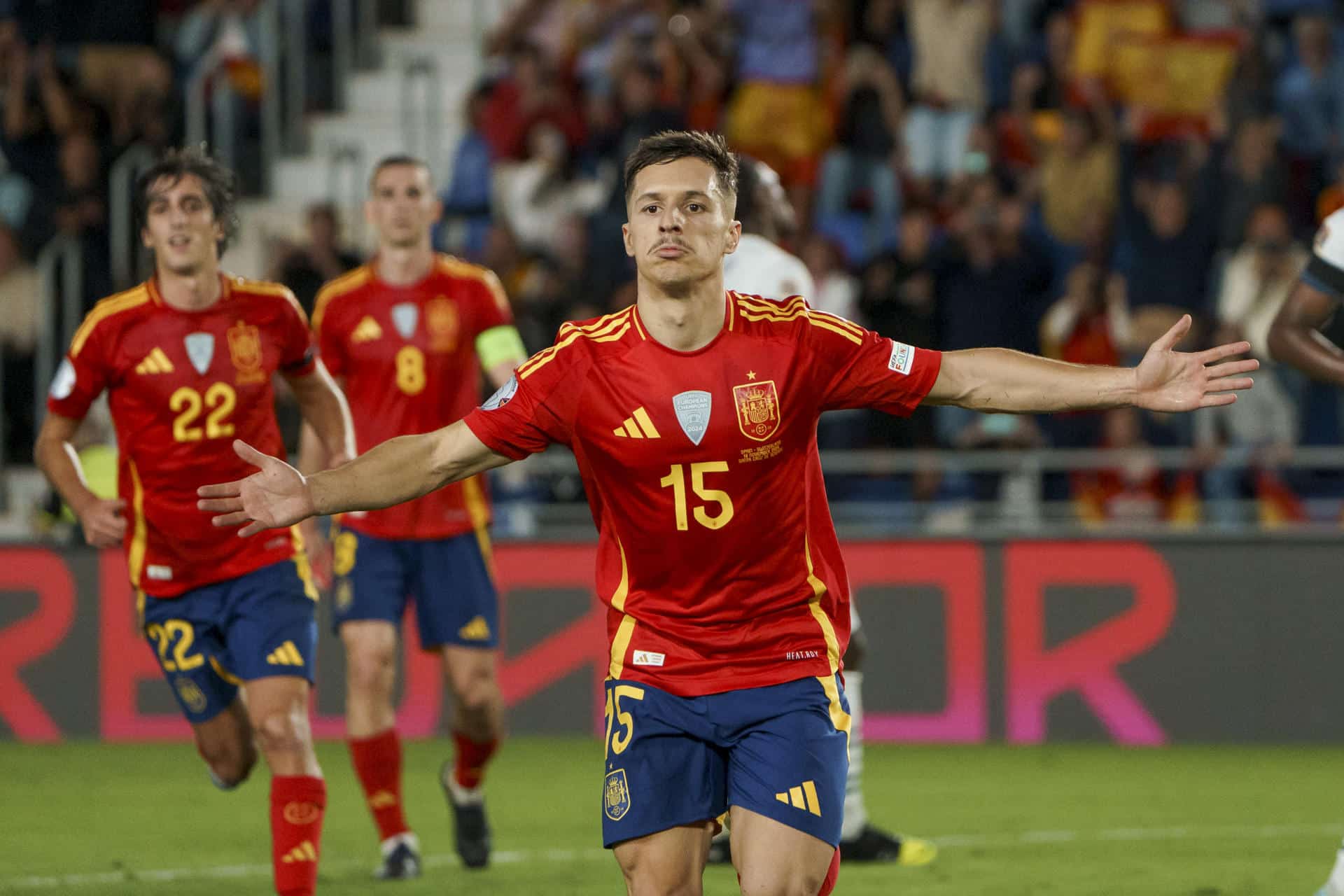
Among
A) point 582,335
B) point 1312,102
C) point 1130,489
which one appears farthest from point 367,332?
point 1312,102

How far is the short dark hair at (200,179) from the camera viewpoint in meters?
6.75

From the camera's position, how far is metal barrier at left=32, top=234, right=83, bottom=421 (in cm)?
1384

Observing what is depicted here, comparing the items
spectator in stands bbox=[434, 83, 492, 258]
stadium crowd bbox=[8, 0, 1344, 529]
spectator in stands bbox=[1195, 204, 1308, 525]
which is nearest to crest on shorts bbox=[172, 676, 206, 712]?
stadium crowd bbox=[8, 0, 1344, 529]

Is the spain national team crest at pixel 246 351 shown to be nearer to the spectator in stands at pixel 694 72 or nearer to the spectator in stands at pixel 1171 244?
the spectator in stands at pixel 1171 244

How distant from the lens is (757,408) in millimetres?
4797

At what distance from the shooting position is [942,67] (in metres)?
15.3

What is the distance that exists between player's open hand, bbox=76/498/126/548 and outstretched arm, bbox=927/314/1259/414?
2.84m

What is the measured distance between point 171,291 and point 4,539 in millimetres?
5460

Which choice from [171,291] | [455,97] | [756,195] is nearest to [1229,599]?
[756,195]

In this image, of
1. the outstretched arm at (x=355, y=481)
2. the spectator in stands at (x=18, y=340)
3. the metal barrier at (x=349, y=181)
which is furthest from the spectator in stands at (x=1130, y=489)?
the outstretched arm at (x=355, y=481)

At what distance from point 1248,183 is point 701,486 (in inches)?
380

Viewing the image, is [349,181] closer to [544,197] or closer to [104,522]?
[544,197]

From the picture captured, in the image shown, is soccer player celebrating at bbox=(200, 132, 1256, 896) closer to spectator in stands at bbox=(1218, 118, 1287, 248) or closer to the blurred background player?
the blurred background player

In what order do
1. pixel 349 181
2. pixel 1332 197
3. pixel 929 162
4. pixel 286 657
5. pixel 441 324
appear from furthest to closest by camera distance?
pixel 349 181 < pixel 929 162 < pixel 1332 197 < pixel 441 324 < pixel 286 657
